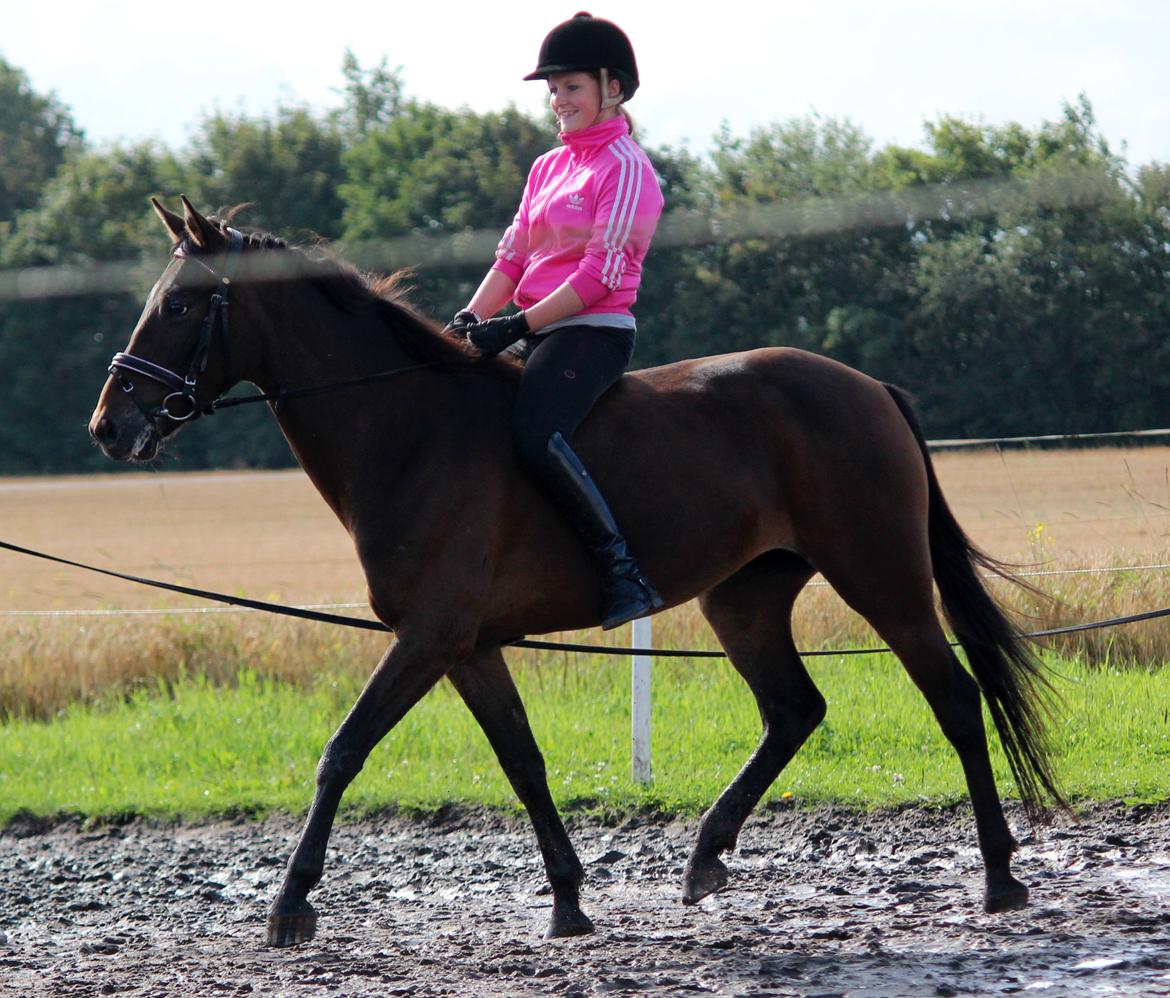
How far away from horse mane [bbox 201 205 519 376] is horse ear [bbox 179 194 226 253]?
0.40ft

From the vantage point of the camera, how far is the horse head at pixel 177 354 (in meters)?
4.39

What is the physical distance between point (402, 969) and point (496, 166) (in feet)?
116

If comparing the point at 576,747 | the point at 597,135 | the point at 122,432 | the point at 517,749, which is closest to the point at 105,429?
the point at 122,432

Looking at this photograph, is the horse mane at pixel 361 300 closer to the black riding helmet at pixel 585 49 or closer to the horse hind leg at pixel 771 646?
the black riding helmet at pixel 585 49

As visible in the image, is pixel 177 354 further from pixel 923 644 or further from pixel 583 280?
pixel 923 644

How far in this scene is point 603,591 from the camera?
463cm

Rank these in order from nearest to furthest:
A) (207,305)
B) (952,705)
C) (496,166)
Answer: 1. (207,305)
2. (952,705)
3. (496,166)

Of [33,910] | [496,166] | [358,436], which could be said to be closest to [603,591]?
[358,436]

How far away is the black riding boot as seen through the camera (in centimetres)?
452

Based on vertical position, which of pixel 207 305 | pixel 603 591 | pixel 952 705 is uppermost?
pixel 207 305

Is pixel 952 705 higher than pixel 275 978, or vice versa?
pixel 952 705

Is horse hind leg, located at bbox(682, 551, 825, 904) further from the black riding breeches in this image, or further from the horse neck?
the horse neck

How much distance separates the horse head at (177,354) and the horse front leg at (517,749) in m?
1.26

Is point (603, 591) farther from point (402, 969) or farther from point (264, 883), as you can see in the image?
point (264, 883)
